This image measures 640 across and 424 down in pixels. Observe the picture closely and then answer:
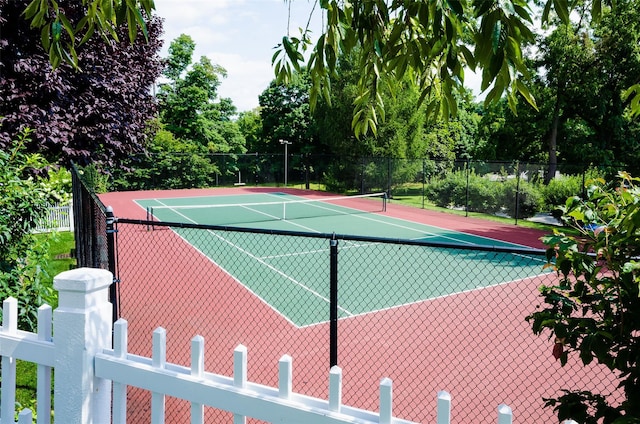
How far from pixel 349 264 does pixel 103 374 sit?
40.4 feet

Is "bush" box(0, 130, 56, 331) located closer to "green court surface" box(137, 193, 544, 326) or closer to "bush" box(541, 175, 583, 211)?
"green court surface" box(137, 193, 544, 326)

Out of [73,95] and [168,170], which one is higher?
[73,95]

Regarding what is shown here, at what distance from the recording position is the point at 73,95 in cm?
1123

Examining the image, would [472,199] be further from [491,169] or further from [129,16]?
[129,16]

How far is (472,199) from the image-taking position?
Answer: 2686 centimetres

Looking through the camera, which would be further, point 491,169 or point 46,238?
point 491,169

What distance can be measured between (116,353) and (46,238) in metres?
3.65

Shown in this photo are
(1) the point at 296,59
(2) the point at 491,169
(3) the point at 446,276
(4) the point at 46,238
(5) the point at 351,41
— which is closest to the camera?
(1) the point at 296,59

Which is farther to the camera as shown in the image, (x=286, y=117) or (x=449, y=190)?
(x=286, y=117)

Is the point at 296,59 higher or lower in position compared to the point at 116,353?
higher

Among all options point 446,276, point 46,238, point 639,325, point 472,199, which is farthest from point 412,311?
point 472,199

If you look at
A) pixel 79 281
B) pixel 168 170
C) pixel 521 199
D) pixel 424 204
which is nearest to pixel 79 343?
pixel 79 281

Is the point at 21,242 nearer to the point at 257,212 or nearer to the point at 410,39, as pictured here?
the point at 410,39

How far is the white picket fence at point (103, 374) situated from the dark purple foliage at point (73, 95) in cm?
687
